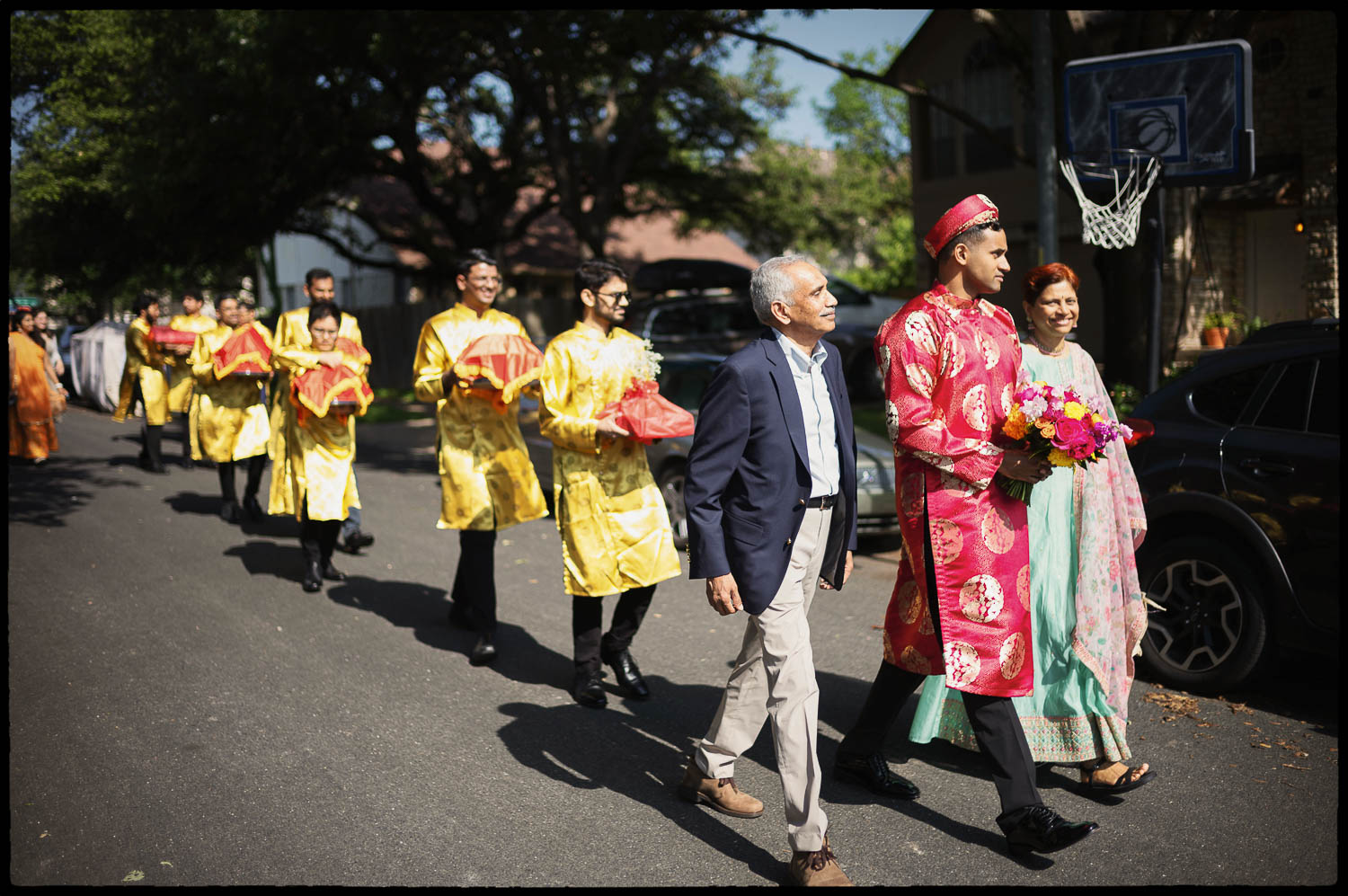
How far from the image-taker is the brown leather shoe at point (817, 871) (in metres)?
3.55

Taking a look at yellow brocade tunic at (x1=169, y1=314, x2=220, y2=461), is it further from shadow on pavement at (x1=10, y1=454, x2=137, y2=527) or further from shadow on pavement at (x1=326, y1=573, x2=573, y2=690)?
shadow on pavement at (x1=326, y1=573, x2=573, y2=690)

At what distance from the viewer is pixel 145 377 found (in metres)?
13.4

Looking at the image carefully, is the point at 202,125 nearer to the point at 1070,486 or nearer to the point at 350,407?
the point at 350,407

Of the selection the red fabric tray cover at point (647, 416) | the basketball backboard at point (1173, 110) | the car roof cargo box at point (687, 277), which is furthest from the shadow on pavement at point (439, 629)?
the car roof cargo box at point (687, 277)

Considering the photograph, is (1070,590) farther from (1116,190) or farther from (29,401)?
(29,401)

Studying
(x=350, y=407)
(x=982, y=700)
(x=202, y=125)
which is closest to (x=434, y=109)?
(x=202, y=125)

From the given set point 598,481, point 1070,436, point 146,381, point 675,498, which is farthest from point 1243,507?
point 146,381

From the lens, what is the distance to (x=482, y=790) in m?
4.42

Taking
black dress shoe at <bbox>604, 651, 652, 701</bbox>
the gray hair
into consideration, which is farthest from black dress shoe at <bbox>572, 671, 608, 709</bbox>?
the gray hair

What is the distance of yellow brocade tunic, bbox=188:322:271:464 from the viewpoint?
10.5m

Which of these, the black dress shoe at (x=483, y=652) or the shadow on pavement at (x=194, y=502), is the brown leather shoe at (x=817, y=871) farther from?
the shadow on pavement at (x=194, y=502)

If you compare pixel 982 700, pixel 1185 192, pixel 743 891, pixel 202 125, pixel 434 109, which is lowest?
pixel 743 891

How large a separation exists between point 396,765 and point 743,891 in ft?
5.65

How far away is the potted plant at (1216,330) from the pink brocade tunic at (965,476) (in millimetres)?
11191
